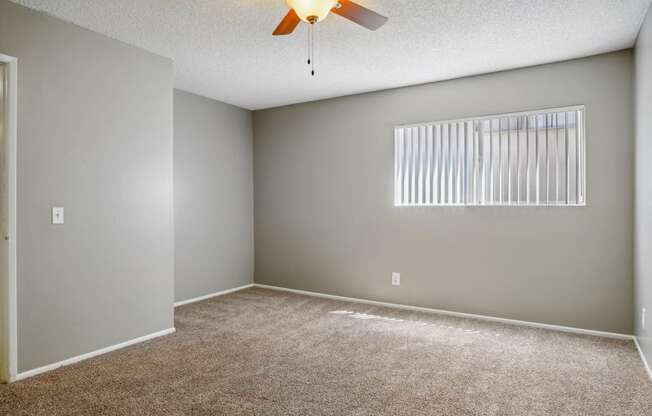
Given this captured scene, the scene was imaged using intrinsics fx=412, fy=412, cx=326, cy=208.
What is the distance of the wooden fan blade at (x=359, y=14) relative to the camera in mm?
2053

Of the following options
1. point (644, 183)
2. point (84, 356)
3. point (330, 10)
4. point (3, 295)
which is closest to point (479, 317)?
point (644, 183)

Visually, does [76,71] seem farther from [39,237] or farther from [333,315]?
[333,315]

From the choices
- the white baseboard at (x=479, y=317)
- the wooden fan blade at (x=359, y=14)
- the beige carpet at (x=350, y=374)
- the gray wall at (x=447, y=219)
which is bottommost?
the beige carpet at (x=350, y=374)

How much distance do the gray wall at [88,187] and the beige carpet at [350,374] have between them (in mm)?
314

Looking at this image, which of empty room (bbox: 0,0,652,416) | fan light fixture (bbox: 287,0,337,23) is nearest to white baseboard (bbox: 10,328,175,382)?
empty room (bbox: 0,0,652,416)

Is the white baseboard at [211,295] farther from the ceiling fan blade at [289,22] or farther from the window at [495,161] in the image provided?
the ceiling fan blade at [289,22]

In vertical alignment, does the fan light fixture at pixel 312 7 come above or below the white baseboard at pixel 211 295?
above

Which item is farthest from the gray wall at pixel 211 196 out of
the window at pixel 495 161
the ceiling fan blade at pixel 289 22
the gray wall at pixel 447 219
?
the ceiling fan blade at pixel 289 22

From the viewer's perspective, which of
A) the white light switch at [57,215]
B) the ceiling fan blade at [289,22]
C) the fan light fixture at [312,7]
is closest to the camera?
the fan light fixture at [312,7]

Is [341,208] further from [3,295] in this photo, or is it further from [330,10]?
[3,295]

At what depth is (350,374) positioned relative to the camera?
268 cm

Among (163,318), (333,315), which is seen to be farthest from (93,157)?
(333,315)

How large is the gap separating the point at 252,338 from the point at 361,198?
2.02 m

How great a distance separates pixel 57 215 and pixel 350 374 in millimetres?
2243
